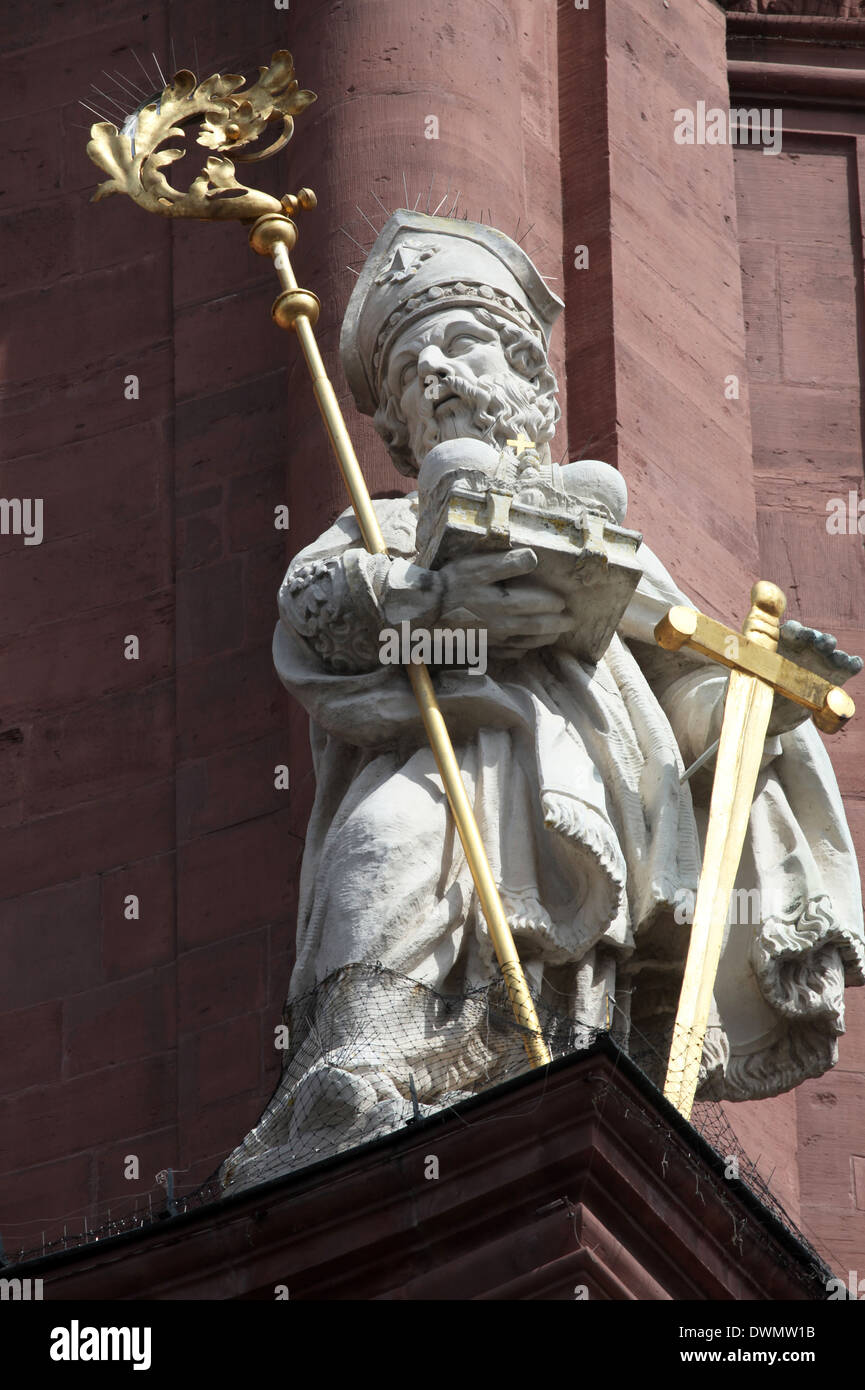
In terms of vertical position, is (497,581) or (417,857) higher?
(497,581)

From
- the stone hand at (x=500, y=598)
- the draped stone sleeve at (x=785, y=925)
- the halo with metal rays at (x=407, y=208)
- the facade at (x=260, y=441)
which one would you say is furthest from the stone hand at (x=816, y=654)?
the halo with metal rays at (x=407, y=208)

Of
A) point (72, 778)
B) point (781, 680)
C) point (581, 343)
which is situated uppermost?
point (581, 343)

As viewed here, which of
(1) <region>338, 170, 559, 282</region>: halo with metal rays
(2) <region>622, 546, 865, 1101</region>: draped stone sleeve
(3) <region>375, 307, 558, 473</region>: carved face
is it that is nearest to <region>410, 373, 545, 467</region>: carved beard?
(3) <region>375, 307, 558, 473</region>: carved face

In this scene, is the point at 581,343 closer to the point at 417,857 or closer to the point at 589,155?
the point at 589,155

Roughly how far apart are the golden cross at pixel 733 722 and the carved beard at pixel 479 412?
0.56 metres

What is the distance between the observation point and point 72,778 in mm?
9906

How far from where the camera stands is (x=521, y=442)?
820 cm

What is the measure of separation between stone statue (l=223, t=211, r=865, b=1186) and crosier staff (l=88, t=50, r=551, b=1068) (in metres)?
0.08

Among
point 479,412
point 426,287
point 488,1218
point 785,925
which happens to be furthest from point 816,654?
point 488,1218

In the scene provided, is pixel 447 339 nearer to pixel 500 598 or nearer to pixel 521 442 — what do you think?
pixel 521 442

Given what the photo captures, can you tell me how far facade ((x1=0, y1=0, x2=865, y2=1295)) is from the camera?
30.9 ft
